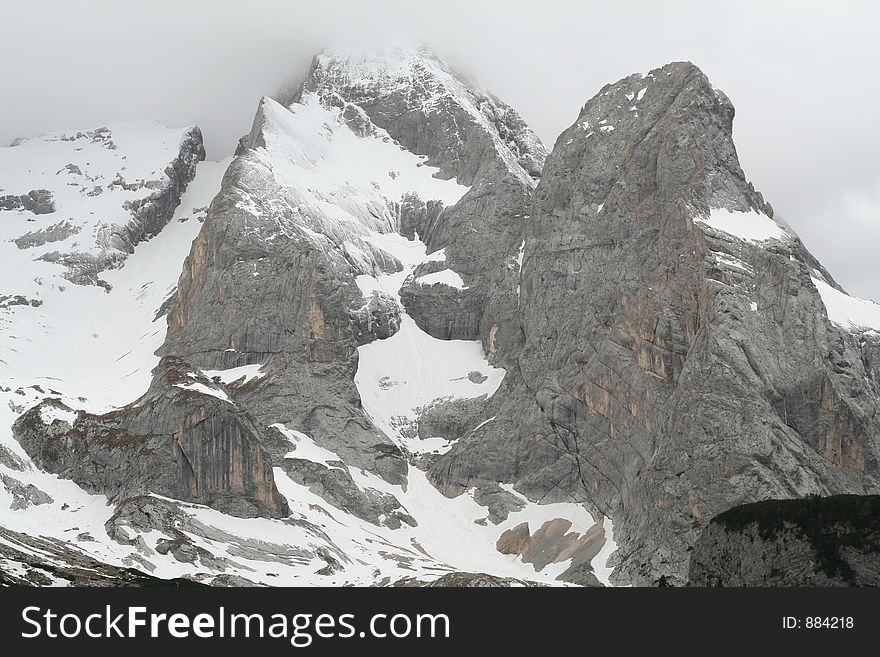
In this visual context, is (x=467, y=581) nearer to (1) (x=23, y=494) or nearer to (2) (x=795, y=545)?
(1) (x=23, y=494)

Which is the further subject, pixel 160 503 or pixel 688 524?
pixel 160 503

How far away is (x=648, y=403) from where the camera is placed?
199 metres

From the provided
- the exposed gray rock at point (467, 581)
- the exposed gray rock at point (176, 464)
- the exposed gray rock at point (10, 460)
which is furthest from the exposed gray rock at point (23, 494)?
the exposed gray rock at point (467, 581)

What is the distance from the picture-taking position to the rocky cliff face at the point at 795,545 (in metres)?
87.6

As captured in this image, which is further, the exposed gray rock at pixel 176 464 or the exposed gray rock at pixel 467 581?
the exposed gray rock at pixel 176 464

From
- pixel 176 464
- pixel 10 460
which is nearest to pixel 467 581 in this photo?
pixel 176 464

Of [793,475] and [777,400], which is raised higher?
[777,400]

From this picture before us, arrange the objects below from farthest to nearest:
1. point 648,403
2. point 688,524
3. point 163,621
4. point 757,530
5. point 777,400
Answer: point 648,403 → point 777,400 → point 688,524 → point 757,530 → point 163,621

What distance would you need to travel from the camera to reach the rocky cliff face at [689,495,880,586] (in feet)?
287

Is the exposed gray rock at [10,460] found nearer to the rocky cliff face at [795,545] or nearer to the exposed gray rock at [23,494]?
the exposed gray rock at [23,494]

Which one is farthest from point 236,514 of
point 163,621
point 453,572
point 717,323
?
point 163,621

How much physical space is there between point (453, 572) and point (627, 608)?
133408 mm

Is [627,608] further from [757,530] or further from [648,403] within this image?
[648,403]

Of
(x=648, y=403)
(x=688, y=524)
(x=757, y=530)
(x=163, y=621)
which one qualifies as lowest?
(x=163, y=621)
